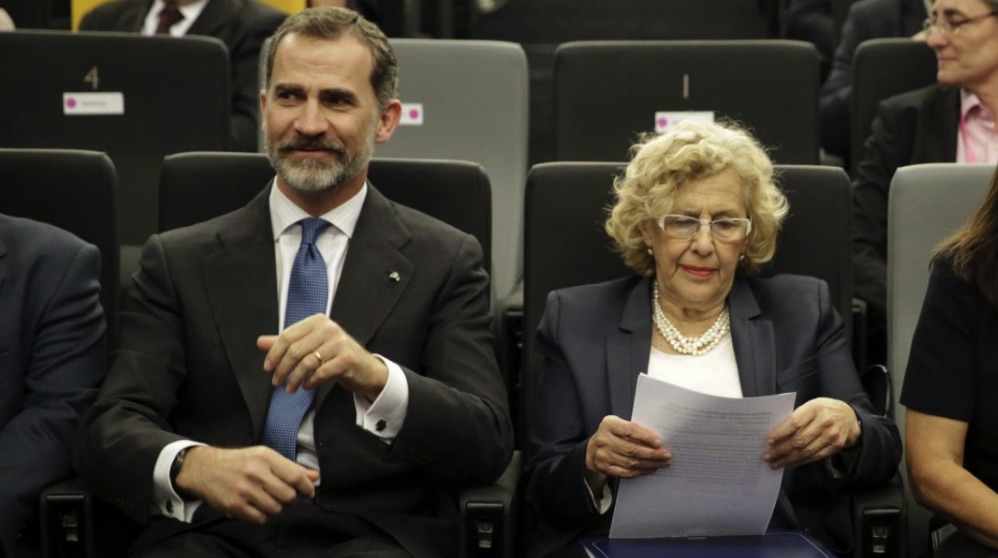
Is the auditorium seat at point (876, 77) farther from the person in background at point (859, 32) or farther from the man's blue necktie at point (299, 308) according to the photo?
the man's blue necktie at point (299, 308)

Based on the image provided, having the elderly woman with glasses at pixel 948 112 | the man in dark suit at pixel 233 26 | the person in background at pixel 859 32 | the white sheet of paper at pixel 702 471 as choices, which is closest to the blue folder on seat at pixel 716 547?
the white sheet of paper at pixel 702 471

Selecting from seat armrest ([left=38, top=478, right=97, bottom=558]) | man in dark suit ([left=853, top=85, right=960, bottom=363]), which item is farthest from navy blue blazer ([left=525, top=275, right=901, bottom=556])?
man in dark suit ([left=853, top=85, right=960, bottom=363])

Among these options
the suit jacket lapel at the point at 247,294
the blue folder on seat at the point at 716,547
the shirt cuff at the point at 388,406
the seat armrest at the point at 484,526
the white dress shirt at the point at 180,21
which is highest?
the white dress shirt at the point at 180,21

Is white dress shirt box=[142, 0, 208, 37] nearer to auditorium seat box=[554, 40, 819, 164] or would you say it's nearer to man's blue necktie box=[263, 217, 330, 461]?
auditorium seat box=[554, 40, 819, 164]

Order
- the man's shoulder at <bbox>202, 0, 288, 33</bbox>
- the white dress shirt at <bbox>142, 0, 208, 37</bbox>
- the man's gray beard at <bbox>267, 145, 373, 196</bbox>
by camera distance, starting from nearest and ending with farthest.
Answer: the man's gray beard at <bbox>267, 145, 373, 196</bbox> → the man's shoulder at <bbox>202, 0, 288, 33</bbox> → the white dress shirt at <bbox>142, 0, 208, 37</bbox>

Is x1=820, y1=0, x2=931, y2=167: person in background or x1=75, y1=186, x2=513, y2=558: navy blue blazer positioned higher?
x1=820, y1=0, x2=931, y2=167: person in background

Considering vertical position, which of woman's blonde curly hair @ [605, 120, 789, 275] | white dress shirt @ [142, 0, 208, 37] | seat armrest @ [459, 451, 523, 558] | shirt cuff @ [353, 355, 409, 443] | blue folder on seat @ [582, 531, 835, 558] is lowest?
blue folder on seat @ [582, 531, 835, 558]

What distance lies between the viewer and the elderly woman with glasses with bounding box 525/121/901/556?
2783 millimetres

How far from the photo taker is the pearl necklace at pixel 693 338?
2893 millimetres

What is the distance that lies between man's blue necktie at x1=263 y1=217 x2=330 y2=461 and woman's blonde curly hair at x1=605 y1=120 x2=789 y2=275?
1.81 feet

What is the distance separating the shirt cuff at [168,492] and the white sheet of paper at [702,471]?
704 mm

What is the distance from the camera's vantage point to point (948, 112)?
413cm

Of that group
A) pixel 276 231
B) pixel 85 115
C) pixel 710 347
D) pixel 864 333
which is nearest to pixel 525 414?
pixel 710 347

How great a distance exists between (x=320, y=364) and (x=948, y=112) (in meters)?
2.30
